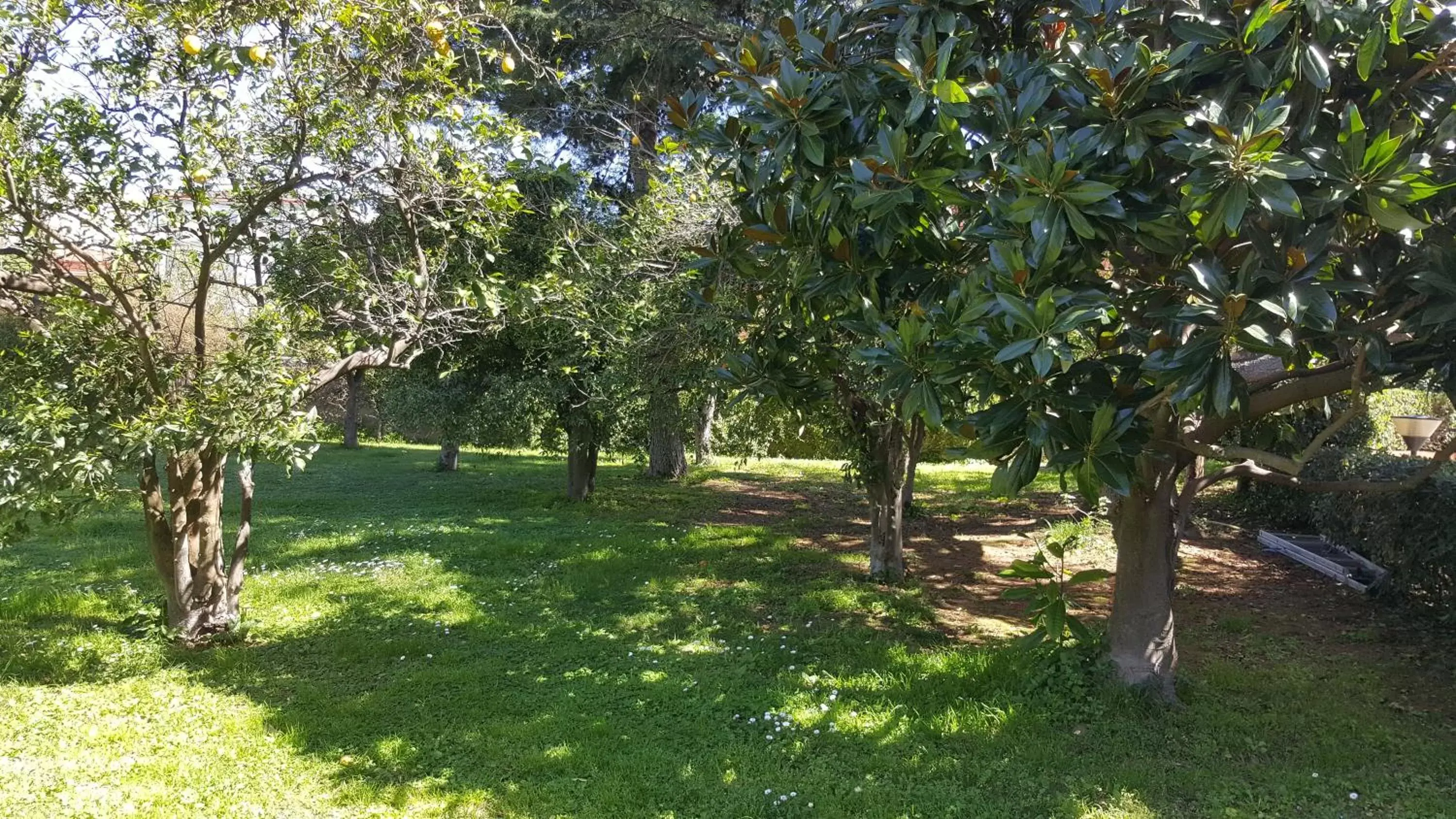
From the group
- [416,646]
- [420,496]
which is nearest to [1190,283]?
[416,646]

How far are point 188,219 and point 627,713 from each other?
3.54 meters

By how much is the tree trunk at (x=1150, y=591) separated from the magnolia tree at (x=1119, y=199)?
923mm

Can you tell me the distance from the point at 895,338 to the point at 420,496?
11170 millimetres

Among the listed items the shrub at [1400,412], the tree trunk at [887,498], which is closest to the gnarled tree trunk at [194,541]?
Result: the tree trunk at [887,498]

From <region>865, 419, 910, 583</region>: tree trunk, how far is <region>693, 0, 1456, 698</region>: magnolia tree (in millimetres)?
3461

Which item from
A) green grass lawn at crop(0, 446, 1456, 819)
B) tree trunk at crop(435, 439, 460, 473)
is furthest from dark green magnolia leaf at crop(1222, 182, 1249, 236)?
tree trunk at crop(435, 439, 460, 473)

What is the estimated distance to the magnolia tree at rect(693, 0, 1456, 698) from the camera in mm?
2566

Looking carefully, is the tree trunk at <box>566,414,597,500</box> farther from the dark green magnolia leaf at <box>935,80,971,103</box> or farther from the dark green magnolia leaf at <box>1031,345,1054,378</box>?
the dark green magnolia leaf at <box>1031,345,1054,378</box>

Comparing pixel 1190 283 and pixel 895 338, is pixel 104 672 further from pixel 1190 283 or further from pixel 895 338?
pixel 1190 283

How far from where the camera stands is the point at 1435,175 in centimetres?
282

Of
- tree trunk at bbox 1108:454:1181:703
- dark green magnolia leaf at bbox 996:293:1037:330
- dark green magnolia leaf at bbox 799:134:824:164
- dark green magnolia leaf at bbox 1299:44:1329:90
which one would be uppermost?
dark green magnolia leaf at bbox 1299:44:1329:90

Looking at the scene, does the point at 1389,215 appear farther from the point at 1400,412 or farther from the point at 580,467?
the point at 1400,412

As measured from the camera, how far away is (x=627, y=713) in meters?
4.64

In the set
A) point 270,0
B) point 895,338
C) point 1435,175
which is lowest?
point 895,338
